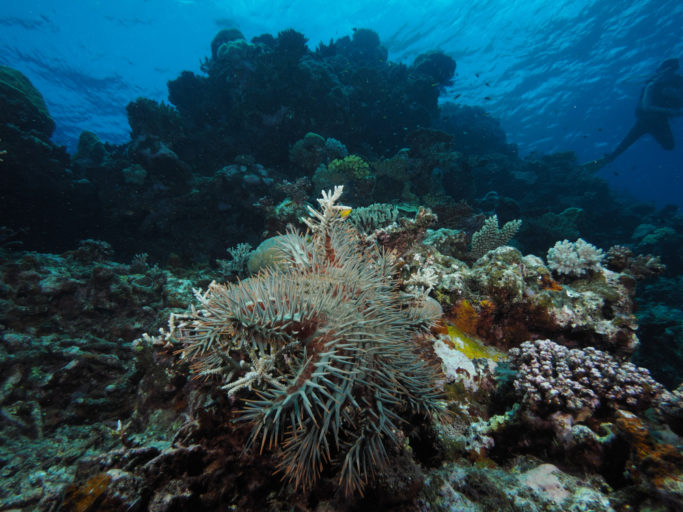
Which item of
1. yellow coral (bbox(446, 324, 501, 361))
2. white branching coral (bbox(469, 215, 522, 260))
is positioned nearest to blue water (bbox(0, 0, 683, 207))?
white branching coral (bbox(469, 215, 522, 260))

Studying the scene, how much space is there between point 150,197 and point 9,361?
8020mm

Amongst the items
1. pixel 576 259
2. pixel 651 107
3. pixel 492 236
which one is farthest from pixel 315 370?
pixel 651 107

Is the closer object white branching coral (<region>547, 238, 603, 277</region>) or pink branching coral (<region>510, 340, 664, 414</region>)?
pink branching coral (<region>510, 340, 664, 414</region>)

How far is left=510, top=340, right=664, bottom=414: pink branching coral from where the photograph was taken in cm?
234

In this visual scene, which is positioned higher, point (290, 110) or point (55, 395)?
point (290, 110)

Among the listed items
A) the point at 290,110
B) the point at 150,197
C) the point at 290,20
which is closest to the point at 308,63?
the point at 290,110

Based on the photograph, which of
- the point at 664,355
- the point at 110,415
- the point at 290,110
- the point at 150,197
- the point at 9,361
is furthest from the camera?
the point at 290,110

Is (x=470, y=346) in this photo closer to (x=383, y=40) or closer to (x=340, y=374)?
(x=340, y=374)

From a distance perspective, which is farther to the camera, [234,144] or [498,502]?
[234,144]

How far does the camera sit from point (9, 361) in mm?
3848

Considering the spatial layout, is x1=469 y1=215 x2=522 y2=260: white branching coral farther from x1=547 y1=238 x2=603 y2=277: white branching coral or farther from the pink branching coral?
the pink branching coral

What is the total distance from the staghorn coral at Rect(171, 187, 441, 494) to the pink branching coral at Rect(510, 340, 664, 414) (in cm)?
114

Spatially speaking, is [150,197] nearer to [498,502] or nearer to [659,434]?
[498,502]

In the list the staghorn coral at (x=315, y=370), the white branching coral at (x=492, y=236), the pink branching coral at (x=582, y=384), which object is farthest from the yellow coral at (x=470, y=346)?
the white branching coral at (x=492, y=236)
